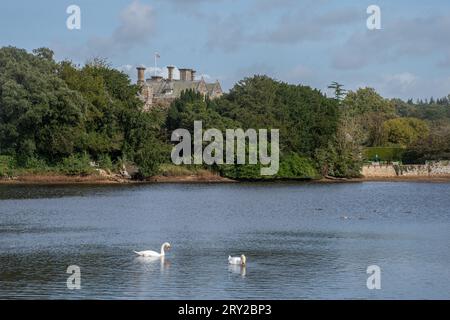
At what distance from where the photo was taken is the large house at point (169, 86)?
11794 cm

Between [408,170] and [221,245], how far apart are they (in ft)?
228

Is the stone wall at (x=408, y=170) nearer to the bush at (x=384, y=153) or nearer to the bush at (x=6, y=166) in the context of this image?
the bush at (x=384, y=153)

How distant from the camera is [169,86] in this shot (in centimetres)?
11981

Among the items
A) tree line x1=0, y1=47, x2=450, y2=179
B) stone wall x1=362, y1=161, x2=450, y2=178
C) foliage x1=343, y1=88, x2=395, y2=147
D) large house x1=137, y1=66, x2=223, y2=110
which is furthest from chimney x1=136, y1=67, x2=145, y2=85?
stone wall x1=362, y1=161, x2=450, y2=178

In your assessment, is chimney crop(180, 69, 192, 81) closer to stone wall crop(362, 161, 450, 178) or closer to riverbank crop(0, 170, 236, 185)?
stone wall crop(362, 161, 450, 178)

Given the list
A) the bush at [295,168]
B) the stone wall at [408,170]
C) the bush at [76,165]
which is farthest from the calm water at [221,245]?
the stone wall at [408,170]

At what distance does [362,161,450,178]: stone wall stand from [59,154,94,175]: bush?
34.2m

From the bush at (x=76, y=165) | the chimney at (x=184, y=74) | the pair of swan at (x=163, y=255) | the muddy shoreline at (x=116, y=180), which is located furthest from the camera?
the chimney at (x=184, y=74)

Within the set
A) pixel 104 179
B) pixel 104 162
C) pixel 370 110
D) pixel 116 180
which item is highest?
pixel 370 110

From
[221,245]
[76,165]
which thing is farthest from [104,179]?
[221,245]

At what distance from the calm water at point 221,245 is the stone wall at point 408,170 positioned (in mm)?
35998

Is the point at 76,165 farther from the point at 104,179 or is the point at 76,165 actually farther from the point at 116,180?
the point at 116,180


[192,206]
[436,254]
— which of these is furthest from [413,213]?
[436,254]

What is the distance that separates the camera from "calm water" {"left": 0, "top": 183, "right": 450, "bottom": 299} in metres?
24.4
